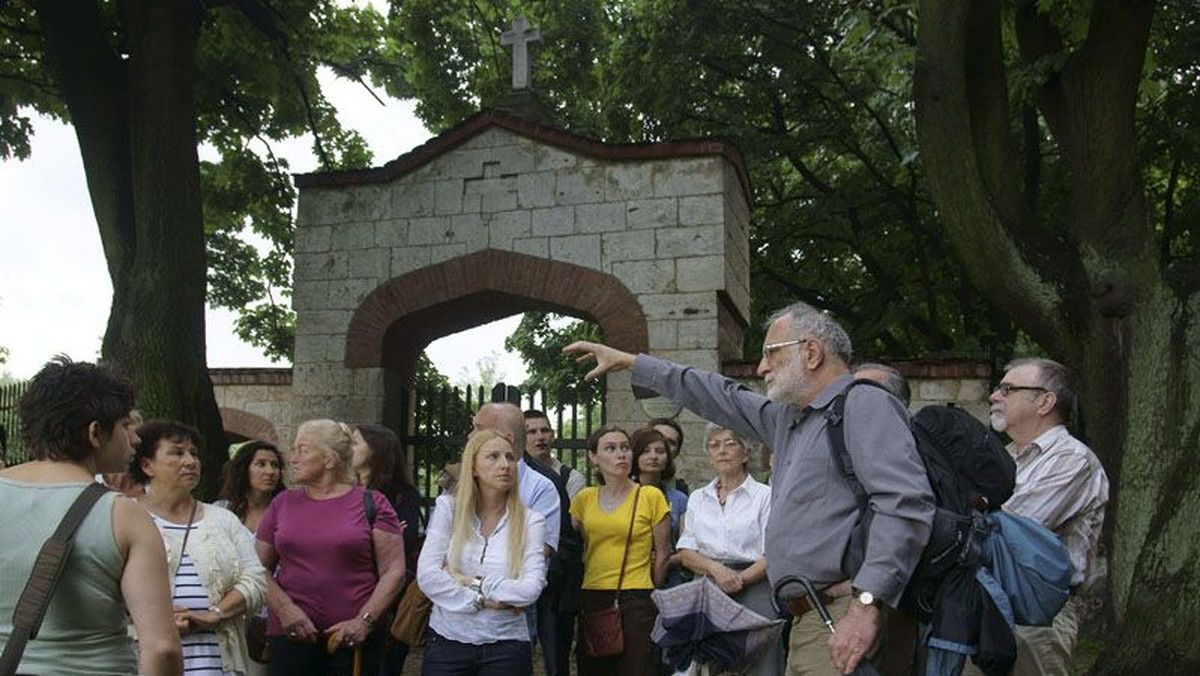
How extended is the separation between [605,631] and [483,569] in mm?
1243

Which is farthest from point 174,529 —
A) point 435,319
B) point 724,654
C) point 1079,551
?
point 435,319

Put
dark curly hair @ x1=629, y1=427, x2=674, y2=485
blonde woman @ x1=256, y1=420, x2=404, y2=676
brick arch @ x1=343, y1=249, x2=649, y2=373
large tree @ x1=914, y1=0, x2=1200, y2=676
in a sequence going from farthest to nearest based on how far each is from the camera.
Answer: brick arch @ x1=343, y1=249, x2=649, y2=373 < large tree @ x1=914, y1=0, x2=1200, y2=676 < dark curly hair @ x1=629, y1=427, x2=674, y2=485 < blonde woman @ x1=256, y1=420, x2=404, y2=676

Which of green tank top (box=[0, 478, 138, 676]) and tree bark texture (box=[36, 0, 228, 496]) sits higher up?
tree bark texture (box=[36, 0, 228, 496])

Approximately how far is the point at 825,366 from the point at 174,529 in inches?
98.1

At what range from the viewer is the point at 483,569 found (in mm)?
4855

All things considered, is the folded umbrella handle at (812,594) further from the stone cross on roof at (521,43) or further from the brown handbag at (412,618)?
the stone cross on roof at (521,43)

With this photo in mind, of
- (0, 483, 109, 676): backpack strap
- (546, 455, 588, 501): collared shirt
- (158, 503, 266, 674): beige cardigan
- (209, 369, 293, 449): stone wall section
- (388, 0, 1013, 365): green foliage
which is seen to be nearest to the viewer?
(0, 483, 109, 676): backpack strap

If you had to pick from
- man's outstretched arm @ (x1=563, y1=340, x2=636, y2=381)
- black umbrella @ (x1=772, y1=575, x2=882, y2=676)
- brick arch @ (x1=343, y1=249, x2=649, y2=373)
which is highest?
brick arch @ (x1=343, y1=249, x2=649, y2=373)

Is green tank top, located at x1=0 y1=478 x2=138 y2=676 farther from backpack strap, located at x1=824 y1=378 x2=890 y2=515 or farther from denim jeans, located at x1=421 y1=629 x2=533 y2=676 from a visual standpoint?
denim jeans, located at x1=421 y1=629 x2=533 y2=676

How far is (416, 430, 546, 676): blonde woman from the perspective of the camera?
4723 mm

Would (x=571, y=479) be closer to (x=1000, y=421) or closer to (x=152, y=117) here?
(x=1000, y=421)

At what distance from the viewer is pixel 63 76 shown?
→ 31.3 feet

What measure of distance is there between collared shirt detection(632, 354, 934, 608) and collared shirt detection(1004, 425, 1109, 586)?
103cm

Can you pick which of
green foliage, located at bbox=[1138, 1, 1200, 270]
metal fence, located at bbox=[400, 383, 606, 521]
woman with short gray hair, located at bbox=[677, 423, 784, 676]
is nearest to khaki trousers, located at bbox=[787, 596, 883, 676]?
woman with short gray hair, located at bbox=[677, 423, 784, 676]
